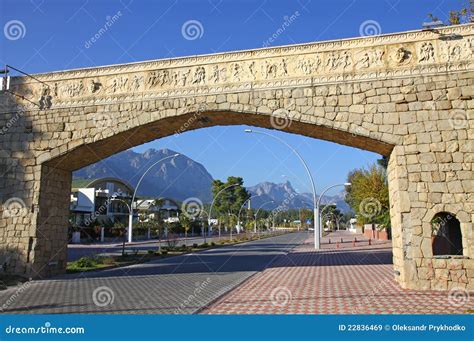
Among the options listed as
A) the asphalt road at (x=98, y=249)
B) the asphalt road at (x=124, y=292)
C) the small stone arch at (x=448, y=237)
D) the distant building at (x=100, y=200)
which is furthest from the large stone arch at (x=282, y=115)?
the distant building at (x=100, y=200)

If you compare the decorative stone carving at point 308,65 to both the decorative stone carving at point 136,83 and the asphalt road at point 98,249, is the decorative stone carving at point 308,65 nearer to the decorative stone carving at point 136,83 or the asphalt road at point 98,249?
the decorative stone carving at point 136,83

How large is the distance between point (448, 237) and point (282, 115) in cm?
588

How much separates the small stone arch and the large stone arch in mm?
1464

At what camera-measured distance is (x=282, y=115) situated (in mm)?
11055

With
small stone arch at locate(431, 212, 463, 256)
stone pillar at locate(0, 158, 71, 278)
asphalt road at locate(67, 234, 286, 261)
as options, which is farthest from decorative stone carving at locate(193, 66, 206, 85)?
asphalt road at locate(67, 234, 286, 261)

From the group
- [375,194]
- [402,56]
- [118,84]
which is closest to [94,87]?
[118,84]

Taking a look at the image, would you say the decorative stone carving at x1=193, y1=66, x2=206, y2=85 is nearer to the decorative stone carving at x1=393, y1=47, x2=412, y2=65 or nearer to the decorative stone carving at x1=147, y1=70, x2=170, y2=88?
the decorative stone carving at x1=147, y1=70, x2=170, y2=88

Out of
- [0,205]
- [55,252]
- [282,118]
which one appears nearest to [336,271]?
[282,118]

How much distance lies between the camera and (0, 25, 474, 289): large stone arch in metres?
9.77

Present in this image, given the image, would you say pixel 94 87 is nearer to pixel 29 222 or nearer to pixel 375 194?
pixel 29 222

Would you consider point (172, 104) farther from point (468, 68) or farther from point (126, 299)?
point (468, 68)

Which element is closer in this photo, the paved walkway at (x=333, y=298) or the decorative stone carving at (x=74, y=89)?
the paved walkway at (x=333, y=298)

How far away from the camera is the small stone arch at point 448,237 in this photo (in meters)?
10.9

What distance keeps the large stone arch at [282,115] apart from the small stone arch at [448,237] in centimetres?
146
